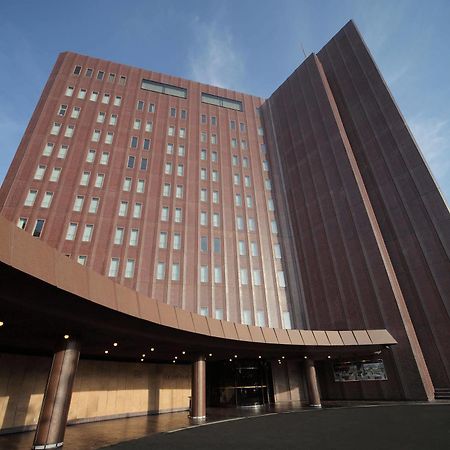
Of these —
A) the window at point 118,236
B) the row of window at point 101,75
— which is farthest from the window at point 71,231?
the row of window at point 101,75

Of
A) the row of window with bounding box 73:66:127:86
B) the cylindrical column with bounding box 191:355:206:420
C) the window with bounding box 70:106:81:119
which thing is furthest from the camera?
the row of window with bounding box 73:66:127:86

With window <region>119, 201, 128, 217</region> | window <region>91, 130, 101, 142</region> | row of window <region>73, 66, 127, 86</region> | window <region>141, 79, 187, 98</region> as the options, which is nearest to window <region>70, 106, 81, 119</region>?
window <region>91, 130, 101, 142</region>

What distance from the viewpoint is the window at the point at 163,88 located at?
46906mm

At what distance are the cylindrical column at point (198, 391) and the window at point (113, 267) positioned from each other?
44.5 ft

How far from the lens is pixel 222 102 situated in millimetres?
51250

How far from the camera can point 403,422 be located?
13727 mm

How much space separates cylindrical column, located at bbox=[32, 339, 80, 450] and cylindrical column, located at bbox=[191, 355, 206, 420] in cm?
1005

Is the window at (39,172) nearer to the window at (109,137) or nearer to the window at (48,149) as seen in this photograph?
the window at (48,149)

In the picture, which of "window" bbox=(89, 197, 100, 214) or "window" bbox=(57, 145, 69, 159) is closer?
"window" bbox=(89, 197, 100, 214)

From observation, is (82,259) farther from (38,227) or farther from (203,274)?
(203,274)

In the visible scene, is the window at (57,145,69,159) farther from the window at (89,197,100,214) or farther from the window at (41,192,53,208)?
the window at (89,197,100,214)

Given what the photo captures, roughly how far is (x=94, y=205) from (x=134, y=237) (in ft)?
19.2

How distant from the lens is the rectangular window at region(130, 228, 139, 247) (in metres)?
32.9

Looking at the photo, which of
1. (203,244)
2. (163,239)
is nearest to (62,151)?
(163,239)
